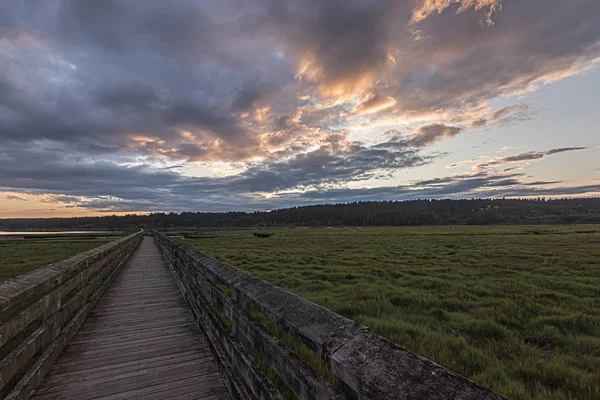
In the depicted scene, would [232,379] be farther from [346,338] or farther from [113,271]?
[113,271]

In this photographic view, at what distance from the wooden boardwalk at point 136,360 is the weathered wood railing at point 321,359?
1.99 ft

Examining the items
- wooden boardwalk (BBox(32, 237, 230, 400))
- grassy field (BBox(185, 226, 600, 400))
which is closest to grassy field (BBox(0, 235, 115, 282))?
wooden boardwalk (BBox(32, 237, 230, 400))

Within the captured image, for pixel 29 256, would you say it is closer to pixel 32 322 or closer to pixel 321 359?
pixel 32 322

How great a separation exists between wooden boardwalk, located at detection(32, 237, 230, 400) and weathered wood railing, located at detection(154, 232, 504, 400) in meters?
0.61

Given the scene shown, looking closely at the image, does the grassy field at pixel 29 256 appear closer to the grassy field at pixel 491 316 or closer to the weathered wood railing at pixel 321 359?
the grassy field at pixel 491 316

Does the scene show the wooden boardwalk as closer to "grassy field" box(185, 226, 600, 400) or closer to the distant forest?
"grassy field" box(185, 226, 600, 400)

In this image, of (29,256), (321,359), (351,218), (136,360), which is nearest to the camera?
(321,359)

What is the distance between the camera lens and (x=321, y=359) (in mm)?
1801

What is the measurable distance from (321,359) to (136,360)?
376 cm

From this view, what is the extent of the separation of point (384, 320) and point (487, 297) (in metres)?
4.01

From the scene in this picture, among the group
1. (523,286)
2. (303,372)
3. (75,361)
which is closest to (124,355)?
(75,361)

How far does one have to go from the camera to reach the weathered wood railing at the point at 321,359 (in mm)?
1103

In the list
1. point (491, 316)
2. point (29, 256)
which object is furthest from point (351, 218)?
point (491, 316)

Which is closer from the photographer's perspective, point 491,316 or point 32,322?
point 32,322
